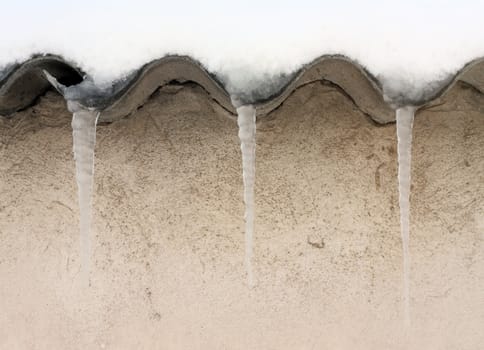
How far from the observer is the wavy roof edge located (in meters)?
1.40

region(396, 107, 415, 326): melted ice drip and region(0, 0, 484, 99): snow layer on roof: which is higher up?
region(0, 0, 484, 99): snow layer on roof

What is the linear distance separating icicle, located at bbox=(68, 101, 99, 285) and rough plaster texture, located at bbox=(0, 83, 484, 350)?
0.10 m

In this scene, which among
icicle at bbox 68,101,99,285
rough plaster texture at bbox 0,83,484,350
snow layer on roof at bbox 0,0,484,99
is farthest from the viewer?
rough plaster texture at bbox 0,83,484,350

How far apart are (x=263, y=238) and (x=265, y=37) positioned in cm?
59

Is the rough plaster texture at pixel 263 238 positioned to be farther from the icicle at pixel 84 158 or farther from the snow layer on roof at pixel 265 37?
the snow layer on roof at pixel 265 37

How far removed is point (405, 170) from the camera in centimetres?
155

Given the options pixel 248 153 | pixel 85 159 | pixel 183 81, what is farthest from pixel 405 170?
pixel 85 159

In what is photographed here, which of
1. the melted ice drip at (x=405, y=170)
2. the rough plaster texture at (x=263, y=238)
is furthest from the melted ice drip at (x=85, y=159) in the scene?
the melted ice drip at (x=405, y=170)

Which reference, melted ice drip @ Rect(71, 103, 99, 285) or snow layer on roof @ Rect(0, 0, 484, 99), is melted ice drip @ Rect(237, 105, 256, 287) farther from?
melted ice drip @ Rect(71, 103, 99, 285)

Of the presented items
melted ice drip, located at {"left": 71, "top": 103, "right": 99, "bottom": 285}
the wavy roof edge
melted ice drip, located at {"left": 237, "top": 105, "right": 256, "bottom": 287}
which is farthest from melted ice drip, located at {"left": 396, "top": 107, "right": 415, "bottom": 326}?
melted ice drip, located at {"left": 71, "top": 103, "right": 99, "bottom": 285}

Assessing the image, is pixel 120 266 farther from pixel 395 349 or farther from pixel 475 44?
pixel 475 44

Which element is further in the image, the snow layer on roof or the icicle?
the icicle

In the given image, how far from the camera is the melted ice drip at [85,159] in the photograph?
150cm

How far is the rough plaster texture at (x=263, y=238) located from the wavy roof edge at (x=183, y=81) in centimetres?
8
